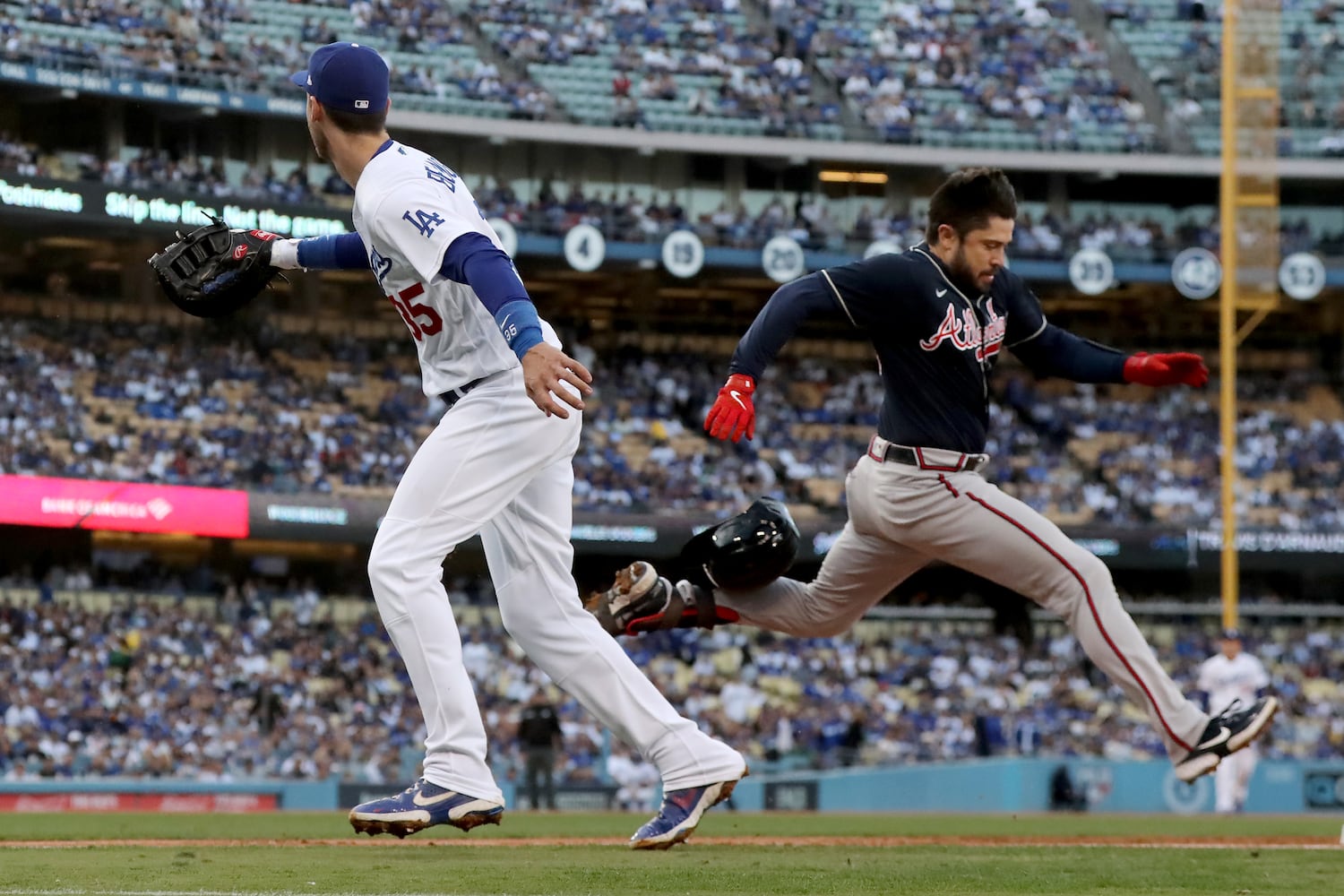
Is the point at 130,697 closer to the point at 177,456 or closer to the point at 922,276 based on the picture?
the point at 177,456

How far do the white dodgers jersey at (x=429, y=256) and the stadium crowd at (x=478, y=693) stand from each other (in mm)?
15211

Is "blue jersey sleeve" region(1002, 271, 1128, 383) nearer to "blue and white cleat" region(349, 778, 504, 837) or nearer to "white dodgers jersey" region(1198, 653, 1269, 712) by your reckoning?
"blue and white cleat" region(349, 778, 504, 837)

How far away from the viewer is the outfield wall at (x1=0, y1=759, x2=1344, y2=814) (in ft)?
63.7

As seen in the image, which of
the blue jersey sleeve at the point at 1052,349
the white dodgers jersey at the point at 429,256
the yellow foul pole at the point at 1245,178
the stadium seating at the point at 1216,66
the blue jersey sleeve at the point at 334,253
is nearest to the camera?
the white dodgers jersey at the point at 429,256

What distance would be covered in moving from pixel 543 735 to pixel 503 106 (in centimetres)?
1416

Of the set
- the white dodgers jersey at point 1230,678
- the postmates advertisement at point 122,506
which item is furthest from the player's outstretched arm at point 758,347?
the postmates advertisement at point 122,506

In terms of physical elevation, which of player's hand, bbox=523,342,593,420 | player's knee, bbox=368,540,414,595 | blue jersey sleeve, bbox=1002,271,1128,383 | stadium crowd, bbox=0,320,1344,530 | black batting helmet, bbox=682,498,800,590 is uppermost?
stadium crowd, bbox=0,320,1344,530

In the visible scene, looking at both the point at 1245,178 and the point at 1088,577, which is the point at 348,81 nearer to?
the point at 1088,577

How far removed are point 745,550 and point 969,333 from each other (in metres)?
1.19

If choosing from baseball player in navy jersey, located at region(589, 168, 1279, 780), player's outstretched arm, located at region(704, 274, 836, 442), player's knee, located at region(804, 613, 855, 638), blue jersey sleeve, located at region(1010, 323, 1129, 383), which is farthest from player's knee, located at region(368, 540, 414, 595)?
blue jersey sleeve, located at region(1010, 323, 1129, 383)

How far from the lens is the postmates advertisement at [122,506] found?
2295 cm

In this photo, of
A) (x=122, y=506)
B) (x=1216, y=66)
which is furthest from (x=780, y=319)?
A: (x=1216, y=66)

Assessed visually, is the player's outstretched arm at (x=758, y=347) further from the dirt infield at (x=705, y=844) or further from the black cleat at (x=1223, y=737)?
the dirt infield at (x=705, y=844)

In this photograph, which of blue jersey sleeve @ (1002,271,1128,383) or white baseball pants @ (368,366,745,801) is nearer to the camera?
white baseball pants @ (368,366,745,801)
